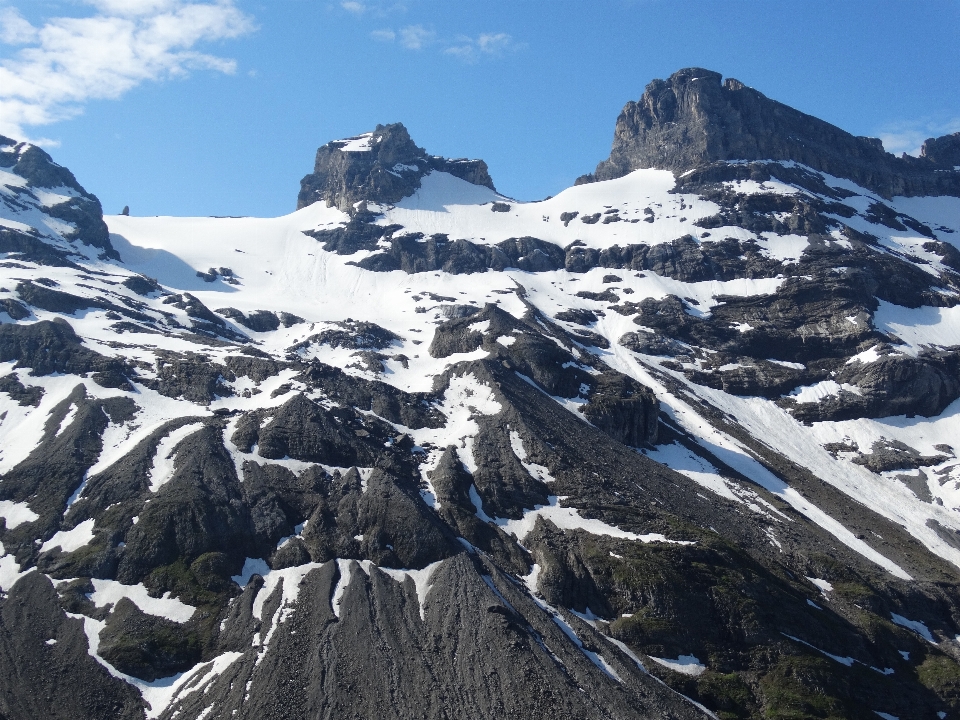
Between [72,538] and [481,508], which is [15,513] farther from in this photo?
[481,508]

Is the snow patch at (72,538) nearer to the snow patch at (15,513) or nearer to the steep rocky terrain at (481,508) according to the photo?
the steep rocky terrain at (481,508)

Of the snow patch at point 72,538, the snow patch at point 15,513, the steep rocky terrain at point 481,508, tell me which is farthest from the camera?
the snow patch at point 15,513

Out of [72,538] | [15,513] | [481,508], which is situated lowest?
[481,508]

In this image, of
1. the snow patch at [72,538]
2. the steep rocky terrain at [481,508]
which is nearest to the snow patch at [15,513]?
the steep rocky terrain at [481,508]

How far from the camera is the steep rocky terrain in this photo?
6606cm

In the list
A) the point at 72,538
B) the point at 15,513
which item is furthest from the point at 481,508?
A: the point at 15,513

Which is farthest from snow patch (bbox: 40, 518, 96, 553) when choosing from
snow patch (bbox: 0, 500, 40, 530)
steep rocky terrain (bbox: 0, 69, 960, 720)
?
snow patch (bbox: 0, 500, 40, 530)

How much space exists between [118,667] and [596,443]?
58.9 metres

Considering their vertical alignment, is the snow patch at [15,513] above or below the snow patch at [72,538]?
above

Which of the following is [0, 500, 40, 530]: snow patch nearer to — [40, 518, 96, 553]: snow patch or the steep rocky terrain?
the steep rocky terrain

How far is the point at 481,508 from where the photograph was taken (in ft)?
288

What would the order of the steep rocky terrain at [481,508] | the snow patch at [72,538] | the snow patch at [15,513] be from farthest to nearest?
the snow patch at [15,513], the snow patch at [72,538], the steep rocky terrain at [481,508]

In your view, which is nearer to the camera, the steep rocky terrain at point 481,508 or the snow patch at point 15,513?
the steep rocky terrain at point 481,508

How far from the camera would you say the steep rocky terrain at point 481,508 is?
66062 millimetres
